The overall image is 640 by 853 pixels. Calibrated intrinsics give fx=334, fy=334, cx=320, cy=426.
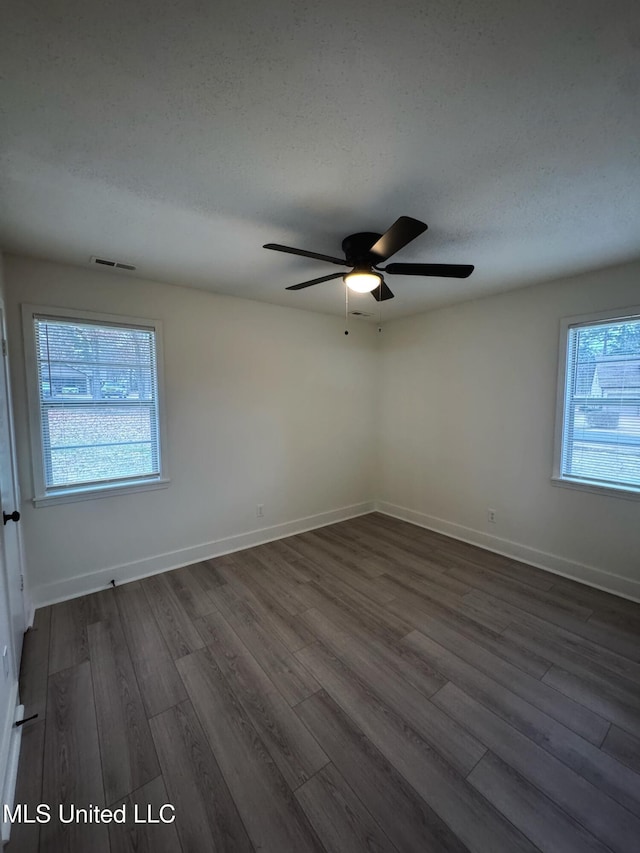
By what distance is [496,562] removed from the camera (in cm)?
324

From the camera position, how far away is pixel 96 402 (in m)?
2.72

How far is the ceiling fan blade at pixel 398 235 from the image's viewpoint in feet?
4.92

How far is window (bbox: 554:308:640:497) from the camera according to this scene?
2.64 m

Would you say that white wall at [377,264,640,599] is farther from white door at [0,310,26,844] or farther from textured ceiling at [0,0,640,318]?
white door at [0,310,26,844]

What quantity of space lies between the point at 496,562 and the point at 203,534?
2893 millimetres

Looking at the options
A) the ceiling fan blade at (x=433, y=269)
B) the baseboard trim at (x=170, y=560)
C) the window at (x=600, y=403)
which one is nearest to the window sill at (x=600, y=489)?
the window at (x=600, y=403)

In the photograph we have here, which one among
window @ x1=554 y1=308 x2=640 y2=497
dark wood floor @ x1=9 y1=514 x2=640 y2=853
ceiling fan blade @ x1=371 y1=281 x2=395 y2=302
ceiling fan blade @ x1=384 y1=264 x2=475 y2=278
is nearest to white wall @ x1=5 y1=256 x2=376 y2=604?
dark wood floor @ x1=9 y1=514 x2=640 y2=853

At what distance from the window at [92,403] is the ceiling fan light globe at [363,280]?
6.08 feet

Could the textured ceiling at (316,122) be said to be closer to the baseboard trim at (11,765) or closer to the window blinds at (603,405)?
the window blinds at (603,405)

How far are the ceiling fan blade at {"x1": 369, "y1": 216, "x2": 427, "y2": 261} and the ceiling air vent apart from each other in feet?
6.42

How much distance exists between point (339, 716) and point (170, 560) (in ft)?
6.91

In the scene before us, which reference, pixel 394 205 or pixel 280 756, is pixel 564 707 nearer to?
A: pixel 280 756

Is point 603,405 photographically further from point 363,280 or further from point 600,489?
point 363,280

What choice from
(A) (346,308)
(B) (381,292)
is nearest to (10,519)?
(B) (381,292)
